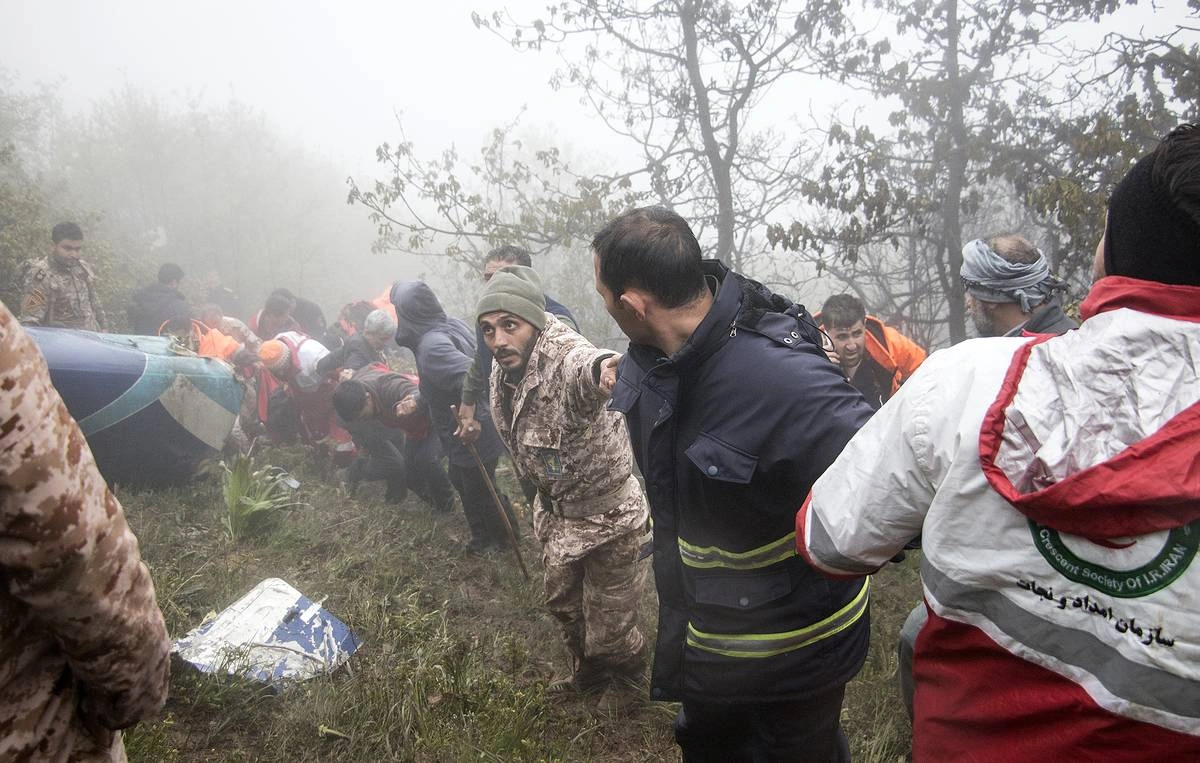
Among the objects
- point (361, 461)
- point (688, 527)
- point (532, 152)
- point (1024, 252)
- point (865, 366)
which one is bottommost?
point (361, 461)

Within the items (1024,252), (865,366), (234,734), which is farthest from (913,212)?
(234,734)

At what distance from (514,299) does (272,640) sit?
2046 mm

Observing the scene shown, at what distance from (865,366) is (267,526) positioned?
4.38 meters

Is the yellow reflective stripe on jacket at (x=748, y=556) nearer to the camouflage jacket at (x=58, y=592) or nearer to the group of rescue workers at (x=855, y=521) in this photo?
the group of rescue workers at (x=855, y=521)

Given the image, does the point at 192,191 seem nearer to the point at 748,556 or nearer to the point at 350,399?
the point at 350,399

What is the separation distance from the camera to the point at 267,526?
4.92 meters

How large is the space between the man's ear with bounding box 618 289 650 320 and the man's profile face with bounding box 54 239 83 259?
766 centimetres

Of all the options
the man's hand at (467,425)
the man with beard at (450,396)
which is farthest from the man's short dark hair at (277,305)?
the man's hand at (467,425)

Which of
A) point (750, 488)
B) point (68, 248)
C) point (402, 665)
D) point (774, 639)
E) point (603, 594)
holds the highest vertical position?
point (68, 248)

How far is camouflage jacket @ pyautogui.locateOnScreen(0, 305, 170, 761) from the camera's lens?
999 millimetres

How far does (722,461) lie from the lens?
178 centimetres

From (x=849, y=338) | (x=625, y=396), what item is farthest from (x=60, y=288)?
(x=849, y=338)

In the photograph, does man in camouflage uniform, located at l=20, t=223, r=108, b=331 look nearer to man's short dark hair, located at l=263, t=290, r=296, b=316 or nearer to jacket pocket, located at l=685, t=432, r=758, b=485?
man's short dark hair, located at l=263, t=290, r=296, b=316

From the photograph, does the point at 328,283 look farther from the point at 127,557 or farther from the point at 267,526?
the point at 127,557
